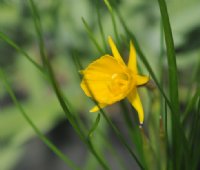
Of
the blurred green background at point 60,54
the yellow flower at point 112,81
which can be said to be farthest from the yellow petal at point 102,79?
the blurred green background at point 60,54

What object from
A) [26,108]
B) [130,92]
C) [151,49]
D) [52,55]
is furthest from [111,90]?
[52,55]

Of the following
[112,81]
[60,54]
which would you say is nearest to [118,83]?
[112,81]

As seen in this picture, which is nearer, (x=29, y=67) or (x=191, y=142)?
(x=191, y=142)

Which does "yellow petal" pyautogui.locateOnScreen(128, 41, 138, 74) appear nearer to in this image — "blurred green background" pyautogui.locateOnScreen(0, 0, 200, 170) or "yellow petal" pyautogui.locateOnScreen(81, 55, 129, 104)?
"yellow petal" pyautogui.locateOnScreen(81, 55, 129, 104)

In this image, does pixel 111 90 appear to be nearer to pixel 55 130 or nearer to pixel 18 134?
pixel 18 134

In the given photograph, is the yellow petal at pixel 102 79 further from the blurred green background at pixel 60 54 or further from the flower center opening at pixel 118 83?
the blurred green background at pixel 60 54
